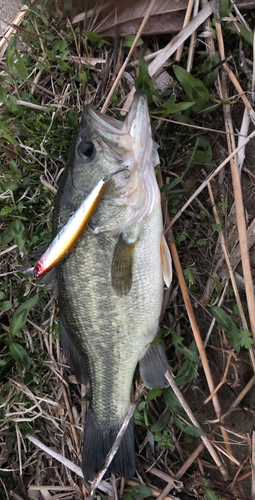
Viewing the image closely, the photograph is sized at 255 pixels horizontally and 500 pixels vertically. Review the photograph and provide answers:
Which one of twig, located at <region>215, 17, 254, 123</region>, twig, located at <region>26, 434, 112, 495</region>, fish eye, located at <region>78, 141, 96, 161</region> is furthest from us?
twig, located at <region>26, 434, 112, 495</region>

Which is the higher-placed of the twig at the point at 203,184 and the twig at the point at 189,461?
the twig at the point at 203,184

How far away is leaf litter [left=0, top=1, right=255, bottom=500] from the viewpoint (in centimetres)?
217

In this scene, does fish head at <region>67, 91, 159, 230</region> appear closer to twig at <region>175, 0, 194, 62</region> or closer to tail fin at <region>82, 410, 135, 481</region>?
twig at <region>175, 0, 194, 62</region>

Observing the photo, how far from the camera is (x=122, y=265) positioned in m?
2.03

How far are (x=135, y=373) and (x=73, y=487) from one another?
41.6 inches

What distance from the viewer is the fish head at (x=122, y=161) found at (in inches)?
77.4

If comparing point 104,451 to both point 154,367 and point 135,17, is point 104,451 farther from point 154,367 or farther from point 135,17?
point 135,17

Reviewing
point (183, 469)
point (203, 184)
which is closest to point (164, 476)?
point (183, 469)

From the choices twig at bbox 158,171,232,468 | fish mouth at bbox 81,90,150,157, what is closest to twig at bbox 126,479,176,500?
twig at bbox 158,171,232,468

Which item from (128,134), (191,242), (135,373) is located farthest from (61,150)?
(135,373)

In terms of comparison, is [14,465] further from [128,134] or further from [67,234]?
[128,134]

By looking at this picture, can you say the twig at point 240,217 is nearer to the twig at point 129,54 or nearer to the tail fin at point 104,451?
the twig at point 129,54

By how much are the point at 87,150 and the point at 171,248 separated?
0.91 metres

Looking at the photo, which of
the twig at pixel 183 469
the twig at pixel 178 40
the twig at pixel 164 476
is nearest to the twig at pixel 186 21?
the twig at pixel 178 40
